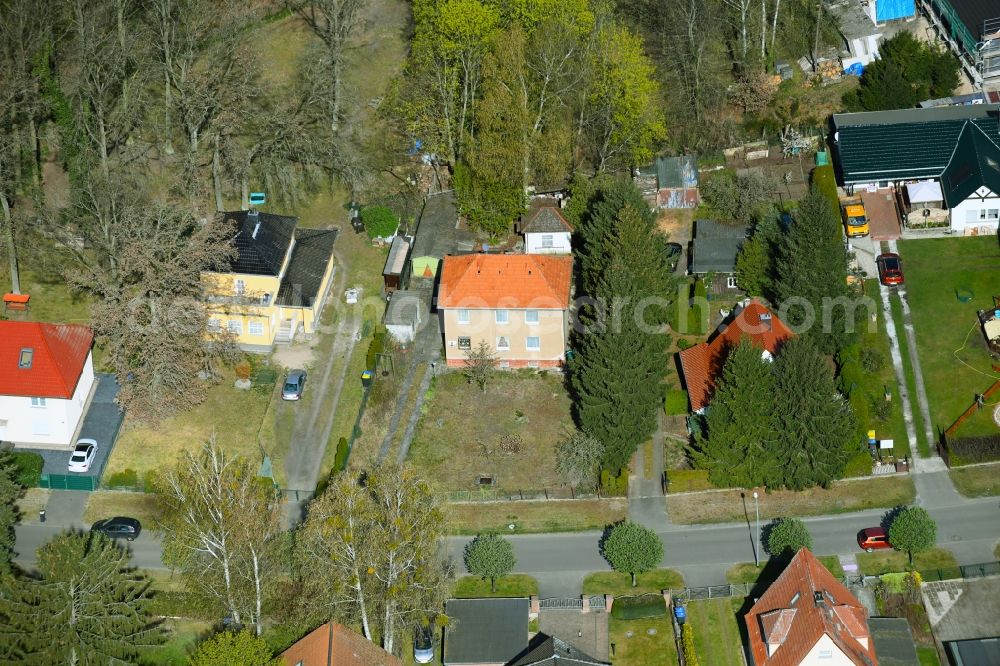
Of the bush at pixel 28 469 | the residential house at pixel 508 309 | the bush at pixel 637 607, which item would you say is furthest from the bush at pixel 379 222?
the bush at pixel 637 607

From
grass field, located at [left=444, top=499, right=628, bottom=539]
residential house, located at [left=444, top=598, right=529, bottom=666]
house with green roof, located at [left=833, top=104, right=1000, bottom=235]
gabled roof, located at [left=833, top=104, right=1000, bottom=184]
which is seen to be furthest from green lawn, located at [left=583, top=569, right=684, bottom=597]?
gabled roof, located at [left=833, top=104, right=1000, bottom=184]

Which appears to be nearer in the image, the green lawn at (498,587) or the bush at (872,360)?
the green lawn at (498,587)

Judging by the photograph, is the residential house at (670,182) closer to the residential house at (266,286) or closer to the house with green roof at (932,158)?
the house with green roof at (932,158)

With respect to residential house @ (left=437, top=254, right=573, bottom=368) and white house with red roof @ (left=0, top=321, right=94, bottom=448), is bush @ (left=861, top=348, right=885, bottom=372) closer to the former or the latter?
residential house @ (left=437, top=254, right=573, bottom=368)

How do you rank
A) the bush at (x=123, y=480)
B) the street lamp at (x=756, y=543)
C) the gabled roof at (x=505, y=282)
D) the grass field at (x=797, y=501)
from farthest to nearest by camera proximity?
the gabled roof at (x=505, y=282)
the bush at (x=123, y=480)
the grass field at (x=797, y=501)
the street lamp at (x=756, y=543)

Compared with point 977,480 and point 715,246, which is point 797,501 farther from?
point 715,246

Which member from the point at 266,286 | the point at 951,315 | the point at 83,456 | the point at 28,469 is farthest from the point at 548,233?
the point at 28,469
